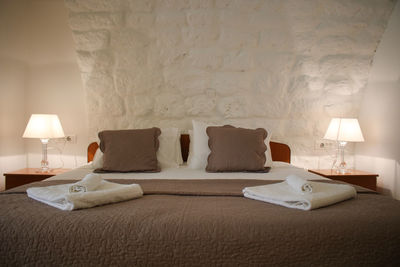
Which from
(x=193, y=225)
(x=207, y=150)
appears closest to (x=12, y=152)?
(x=207, y=150)

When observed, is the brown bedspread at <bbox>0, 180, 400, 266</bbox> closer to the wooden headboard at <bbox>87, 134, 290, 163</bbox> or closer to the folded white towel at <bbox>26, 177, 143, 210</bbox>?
the folded white towel at <bbox>26, 177, 143, 210</bbox>

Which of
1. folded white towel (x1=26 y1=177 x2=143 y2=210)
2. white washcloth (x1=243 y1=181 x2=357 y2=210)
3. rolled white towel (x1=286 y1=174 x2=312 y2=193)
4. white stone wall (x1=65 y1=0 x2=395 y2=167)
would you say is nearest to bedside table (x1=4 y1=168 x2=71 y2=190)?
white stone wall (x1=65 y1=0 x2=395 y2=167)

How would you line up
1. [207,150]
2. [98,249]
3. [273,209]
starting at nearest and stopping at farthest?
[98,249] < [273,209] < [207,150]

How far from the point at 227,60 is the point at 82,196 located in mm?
2022

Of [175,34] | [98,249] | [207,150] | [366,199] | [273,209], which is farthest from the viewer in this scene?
[175,34]

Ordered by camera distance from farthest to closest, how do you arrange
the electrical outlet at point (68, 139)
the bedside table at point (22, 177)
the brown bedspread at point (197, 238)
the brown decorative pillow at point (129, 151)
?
1. the electrical outlet at point (68, 139)
2. the bedside table at point (22, 177)
3. the brown decorative pillow at point (129, 151)
4. the brown bedspread at point (197, 238)

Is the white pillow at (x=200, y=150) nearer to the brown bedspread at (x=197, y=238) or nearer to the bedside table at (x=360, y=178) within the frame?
the bedside table at (x=360, y=178)

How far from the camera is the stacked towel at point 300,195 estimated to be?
1.26 m

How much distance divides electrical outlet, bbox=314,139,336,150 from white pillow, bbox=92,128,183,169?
55.5 inches

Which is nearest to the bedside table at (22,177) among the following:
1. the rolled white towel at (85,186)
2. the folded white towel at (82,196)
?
the folded white towel at (82,196)

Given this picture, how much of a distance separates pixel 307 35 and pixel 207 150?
1522 mm

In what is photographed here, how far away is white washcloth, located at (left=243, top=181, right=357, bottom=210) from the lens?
1261mm

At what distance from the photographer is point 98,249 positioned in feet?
3.45

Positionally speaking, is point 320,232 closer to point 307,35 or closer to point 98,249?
point 98,249
